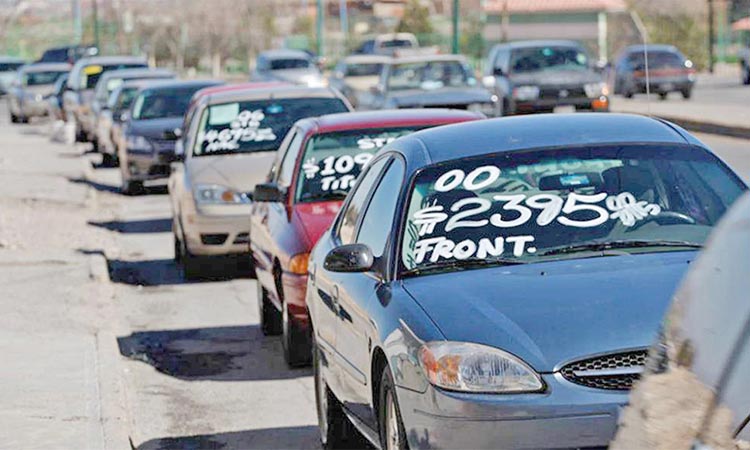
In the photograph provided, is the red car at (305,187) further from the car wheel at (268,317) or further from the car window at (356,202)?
the car window at (356,202)

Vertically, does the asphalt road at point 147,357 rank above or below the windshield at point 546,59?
below

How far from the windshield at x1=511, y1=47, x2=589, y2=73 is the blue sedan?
79.1 feet

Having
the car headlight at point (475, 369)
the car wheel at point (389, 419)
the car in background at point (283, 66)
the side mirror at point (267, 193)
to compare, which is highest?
the car headlight at point (475, 369)

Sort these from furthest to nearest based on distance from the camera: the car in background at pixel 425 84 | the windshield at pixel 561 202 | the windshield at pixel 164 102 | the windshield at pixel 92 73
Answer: the windshield at pixel 92 73
the car in background at pixel 425 84
the windshield at pixel 164 102
the windshield at pixel 561 202

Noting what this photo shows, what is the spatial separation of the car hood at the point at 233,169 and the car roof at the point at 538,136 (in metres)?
A: 7.01

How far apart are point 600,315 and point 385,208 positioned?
1662 mm

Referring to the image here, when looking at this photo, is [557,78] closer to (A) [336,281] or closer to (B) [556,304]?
(A) [336,281]

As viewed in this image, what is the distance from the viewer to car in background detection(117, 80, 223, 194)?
2303cm

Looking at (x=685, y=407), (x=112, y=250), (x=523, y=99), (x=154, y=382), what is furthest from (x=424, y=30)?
(x=685, y=407)

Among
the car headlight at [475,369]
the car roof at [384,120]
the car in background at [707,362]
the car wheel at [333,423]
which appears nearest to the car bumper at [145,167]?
the car roof at [384,120]

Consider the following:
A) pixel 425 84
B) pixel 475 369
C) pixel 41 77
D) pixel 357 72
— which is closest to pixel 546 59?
pixel 425 84

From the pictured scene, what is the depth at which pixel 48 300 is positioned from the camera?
12.9 m

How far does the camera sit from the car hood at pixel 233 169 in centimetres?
1432

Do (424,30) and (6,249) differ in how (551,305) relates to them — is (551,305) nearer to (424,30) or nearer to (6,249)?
(6,249)
